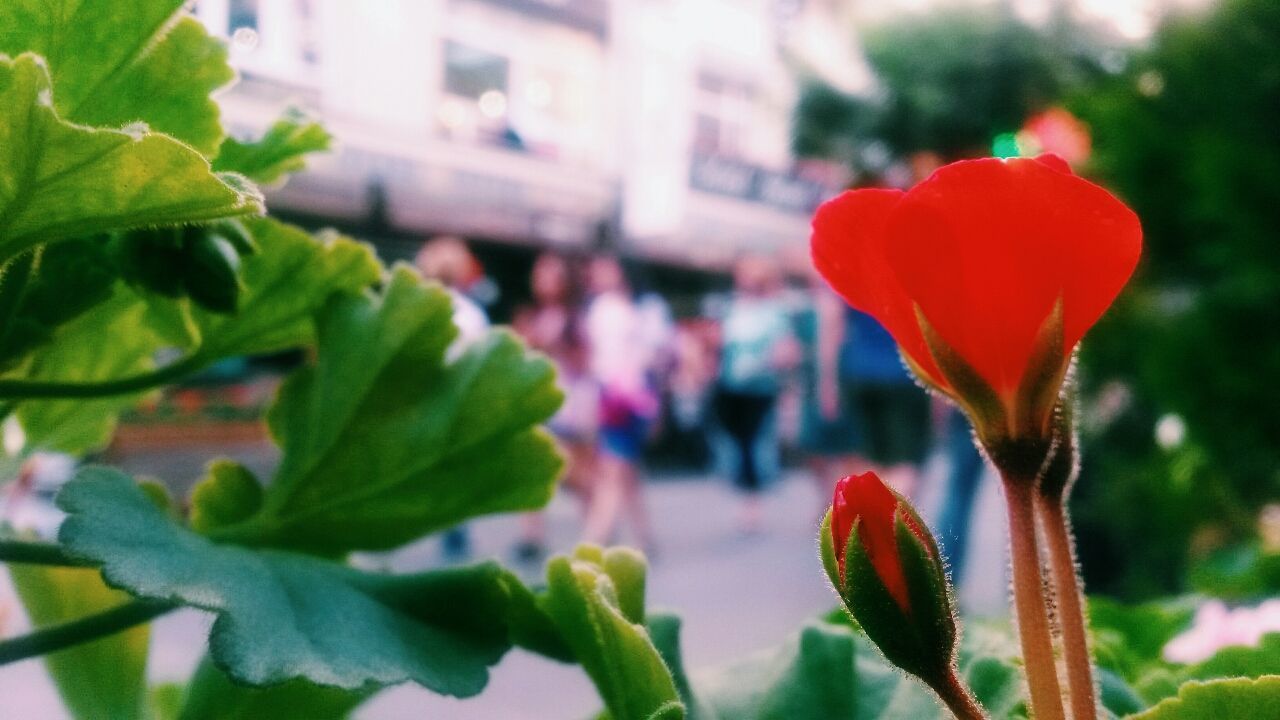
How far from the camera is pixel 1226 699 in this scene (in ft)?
0.91

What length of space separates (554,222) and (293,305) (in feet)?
22.0

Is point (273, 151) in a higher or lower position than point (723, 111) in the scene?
lower

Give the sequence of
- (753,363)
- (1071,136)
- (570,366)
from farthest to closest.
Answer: (753,363)
(570,366)
(1071,136)

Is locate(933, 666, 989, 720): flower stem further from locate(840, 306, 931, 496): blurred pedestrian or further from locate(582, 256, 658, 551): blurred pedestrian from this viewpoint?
locate(582, 256, 658, 551): blurred pedestrian

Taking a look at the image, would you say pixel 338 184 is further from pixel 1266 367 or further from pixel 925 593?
pixel 925 593

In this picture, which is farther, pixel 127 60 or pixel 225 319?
pixel 225 319

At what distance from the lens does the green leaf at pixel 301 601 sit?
30 cm

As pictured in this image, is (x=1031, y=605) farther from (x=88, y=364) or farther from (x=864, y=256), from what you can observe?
(x=88, y=364)

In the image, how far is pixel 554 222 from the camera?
23.2ft

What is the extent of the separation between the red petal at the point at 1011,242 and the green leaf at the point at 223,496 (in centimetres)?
30

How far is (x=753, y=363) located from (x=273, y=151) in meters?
3.73

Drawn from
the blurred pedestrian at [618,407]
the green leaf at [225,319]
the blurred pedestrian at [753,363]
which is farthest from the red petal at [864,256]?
the blurred pedestrian at [753,363]

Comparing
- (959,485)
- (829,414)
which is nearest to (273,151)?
(959,485)

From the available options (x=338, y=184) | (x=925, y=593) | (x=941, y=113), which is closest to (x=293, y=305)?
(x=925, y=593)
